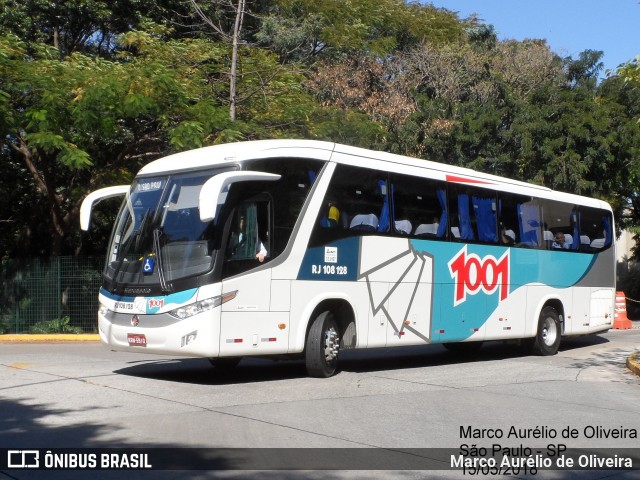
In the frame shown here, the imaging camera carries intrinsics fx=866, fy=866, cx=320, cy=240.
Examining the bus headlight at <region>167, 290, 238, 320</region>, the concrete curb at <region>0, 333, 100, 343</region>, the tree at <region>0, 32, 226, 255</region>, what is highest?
the tree at <region>0, 32, 226, 255</region>

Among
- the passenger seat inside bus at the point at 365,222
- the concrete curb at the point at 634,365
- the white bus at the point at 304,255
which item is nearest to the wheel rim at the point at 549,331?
the white bus at the point at 304,255

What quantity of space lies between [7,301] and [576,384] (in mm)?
→ 17069

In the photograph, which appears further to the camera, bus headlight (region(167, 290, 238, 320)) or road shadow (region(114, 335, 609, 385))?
road shadow (region(114, 335, 609, 385))

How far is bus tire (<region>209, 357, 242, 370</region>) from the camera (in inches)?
558

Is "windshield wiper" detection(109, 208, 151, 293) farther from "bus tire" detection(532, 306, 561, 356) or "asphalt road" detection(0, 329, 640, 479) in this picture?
"bus tire" detection(532, 306, 561, 356)

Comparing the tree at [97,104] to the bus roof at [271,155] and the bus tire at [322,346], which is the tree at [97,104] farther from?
the bus tire at [322,346]

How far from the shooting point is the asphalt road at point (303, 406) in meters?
8.32

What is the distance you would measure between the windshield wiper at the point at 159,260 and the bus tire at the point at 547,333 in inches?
366

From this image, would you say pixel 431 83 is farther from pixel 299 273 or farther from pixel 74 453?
pixel 74 453

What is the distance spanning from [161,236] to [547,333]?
975cm

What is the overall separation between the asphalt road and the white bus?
728 mm

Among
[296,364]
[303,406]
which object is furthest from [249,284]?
[296,364]

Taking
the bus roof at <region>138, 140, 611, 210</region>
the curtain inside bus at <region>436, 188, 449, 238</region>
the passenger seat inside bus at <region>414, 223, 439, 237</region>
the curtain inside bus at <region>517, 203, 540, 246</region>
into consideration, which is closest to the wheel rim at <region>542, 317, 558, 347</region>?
the curtain inside bus at <region>517, 203, 540, 246</region>

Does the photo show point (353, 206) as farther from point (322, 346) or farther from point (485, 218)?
point (485, 218)
